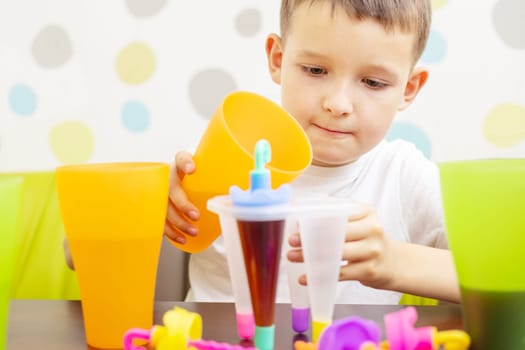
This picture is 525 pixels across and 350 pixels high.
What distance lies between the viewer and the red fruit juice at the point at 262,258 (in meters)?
0.39

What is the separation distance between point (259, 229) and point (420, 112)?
1.22 metres

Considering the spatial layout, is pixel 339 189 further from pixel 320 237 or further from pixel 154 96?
pixel 154 96

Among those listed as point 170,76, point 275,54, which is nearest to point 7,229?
point 275,54

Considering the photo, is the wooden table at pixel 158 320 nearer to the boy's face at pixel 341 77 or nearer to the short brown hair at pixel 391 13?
the boy's face at pixel 341 77

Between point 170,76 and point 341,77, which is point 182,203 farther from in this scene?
point 170,76

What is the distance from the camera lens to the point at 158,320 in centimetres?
56

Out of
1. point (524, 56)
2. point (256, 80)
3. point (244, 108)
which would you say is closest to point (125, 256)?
point (244, 108)

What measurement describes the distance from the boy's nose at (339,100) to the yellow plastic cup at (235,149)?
23cm

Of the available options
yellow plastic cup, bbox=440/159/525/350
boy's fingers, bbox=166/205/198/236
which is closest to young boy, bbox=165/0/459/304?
boy's fingers, bbox=166/205/198/236

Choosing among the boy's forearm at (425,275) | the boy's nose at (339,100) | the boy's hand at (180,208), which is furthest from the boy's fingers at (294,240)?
the boy's nose at (339,100)

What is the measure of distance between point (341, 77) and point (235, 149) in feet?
1.12

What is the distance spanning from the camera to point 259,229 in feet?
1.28

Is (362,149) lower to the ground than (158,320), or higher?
higher

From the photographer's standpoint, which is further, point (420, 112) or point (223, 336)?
point (420, 112)
